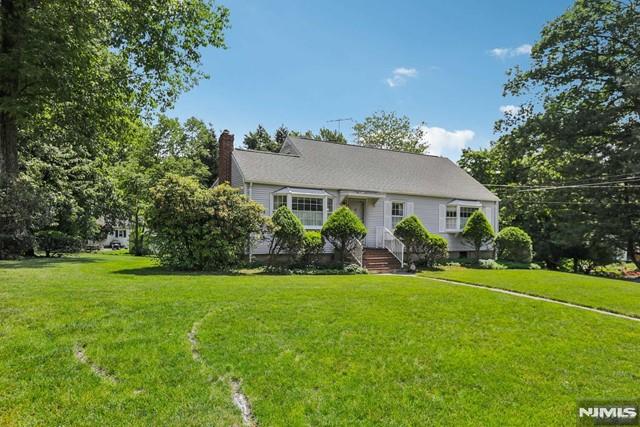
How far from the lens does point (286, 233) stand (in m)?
14.0

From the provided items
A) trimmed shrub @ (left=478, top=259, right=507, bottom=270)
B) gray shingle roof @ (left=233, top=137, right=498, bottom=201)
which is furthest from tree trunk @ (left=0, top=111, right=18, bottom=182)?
trimmed shrub @ (left=478, top=259, right=507, bottom=270)

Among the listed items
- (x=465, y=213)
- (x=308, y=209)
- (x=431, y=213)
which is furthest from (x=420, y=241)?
(x=465, y=213)

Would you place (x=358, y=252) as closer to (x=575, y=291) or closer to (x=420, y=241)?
(x=420, y=241)

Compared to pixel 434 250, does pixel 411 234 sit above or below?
above

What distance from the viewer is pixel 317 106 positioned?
26719 mm

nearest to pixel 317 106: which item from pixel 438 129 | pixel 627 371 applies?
pixel 438 129

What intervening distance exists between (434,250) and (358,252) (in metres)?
3.60

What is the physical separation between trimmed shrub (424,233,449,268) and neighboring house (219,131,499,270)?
133 cm

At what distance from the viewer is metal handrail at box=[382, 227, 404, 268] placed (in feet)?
54.2

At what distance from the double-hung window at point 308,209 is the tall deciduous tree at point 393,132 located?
24905 mm

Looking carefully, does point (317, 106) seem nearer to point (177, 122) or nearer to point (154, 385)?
point (177, 122)

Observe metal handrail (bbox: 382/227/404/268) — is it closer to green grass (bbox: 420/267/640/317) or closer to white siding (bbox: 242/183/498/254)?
white siding (bbox: 242/183/498/254)

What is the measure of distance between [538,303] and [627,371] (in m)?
3.87

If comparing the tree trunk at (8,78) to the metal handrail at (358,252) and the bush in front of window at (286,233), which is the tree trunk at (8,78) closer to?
the bush in front of window at (286,233)
